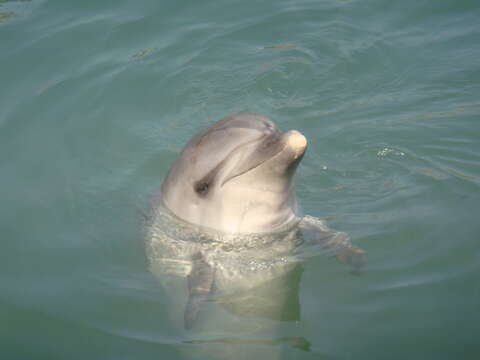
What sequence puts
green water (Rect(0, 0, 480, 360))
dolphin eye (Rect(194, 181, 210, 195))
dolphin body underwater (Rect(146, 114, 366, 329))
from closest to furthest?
green water (Rect(0, 0, 480, 360)), dolphin body underwater (Rect(146, 114, 366, 329)), dolphin eye (Rect(194, 181, 210, 195))

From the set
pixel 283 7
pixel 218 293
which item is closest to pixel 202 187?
pixel 218 293

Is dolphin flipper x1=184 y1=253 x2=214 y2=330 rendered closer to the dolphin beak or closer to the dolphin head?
the dolphin head

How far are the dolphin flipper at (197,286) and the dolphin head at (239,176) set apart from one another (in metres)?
0.35

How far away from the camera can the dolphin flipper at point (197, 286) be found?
452 cm

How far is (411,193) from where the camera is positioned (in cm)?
620

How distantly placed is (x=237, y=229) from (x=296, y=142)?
1170 millimetres

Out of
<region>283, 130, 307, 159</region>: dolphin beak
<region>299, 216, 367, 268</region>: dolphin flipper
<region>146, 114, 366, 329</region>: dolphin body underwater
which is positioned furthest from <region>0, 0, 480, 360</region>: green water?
<region>283, 130, 307, 159</region>: dolphin beak

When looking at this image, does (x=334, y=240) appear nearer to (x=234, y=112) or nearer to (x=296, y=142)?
(x=296, y=142)

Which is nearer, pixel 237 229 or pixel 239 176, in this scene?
pixel 239 176

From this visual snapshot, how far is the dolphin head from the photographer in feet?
14.8

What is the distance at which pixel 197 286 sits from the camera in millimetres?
4812

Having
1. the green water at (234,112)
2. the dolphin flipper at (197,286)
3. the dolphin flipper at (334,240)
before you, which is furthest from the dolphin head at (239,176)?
the green water at (234,112)

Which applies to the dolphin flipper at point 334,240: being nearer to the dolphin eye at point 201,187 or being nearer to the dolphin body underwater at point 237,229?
the dolphin body underwater at point 237,229

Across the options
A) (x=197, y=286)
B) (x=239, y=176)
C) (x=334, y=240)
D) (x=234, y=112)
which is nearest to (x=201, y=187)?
(x=239, y=176)
